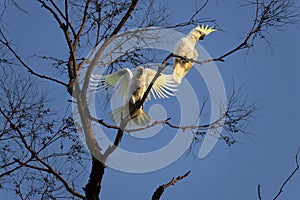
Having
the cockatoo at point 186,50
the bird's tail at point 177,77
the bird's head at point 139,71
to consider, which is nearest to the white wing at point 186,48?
the cockatoo at point 186,50

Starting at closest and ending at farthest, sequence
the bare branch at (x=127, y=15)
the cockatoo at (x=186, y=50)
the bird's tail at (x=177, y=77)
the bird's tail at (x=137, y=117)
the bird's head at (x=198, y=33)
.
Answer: the bare branch at (x=127, y=15) < the cockatoo at (x=186, y=50) < the bird's tail at (x=177, y=77) < the bird's tail at (x=137, y=117) < the bird's head at (x=198, y=33)

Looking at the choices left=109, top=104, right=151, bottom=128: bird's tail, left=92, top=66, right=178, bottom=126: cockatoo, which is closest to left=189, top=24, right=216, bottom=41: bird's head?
left=92, top=66, right=178, bottom=126: cockatoo

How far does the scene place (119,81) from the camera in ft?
14.6

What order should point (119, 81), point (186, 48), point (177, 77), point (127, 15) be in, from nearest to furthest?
point (127, 15)
point (177, 77)
point (186, 48)
point (119, 81)

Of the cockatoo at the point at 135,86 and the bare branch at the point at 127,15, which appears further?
Answer: the cockatoo at the point at 135,86

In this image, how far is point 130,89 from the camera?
4.49m

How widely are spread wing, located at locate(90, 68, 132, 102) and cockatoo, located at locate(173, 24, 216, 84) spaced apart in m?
0.47

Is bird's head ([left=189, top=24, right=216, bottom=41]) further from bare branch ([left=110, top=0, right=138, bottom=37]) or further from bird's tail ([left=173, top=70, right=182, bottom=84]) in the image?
bare branch ([left=110, top=0, right=138, bottom=37])

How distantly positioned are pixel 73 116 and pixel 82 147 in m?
0.22

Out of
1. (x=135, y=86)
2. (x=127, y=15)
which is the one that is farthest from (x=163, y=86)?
(x=127, y=15)

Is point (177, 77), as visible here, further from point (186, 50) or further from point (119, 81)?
point (119, 81)

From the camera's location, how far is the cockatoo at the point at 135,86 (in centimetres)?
424

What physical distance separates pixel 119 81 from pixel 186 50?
0.64m

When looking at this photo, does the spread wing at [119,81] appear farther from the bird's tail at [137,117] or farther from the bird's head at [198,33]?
the bird's head at [198,33]
